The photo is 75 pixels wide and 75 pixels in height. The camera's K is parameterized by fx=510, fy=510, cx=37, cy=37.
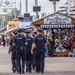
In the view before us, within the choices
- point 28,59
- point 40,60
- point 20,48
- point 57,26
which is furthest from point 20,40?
point 57,26

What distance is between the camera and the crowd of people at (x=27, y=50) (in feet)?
66.1

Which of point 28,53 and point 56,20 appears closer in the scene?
point 28,53

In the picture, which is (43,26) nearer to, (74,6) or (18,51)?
(18,51)

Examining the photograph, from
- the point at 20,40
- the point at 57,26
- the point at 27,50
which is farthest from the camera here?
the point at 57,26

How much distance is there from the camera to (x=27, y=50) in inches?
806

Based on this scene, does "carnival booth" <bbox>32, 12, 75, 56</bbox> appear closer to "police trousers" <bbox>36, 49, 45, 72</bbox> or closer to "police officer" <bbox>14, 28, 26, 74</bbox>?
"police trousers" <bbox>36, 49, 45, 72</bbox>

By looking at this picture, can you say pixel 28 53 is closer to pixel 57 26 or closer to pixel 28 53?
pixel 28 53

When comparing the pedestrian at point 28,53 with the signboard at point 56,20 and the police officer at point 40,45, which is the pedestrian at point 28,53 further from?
the signboard at point 56,20

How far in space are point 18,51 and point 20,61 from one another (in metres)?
0.45

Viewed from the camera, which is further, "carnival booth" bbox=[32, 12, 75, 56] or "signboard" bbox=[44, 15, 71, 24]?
"signboard" bbox=[44, 15, 71, 24]

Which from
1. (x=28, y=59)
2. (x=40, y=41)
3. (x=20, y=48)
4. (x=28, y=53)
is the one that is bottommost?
(x=28, y=59)

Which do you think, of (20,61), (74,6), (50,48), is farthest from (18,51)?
(74,6)

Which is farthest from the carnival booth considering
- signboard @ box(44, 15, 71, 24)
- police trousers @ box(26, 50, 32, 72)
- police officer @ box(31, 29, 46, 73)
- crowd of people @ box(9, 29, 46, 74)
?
police officer @ box(31, 29, 46, 73)

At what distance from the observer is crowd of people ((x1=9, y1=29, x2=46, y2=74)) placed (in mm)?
20156
